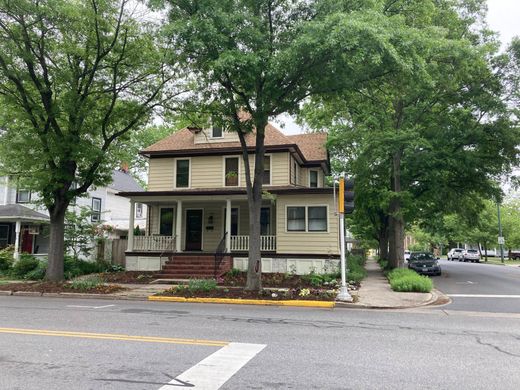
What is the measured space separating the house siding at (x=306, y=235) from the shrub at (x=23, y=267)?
12.2 meters

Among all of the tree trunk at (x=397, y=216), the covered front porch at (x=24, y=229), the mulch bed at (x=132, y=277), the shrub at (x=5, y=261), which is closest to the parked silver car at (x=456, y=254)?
the tree trunk at (x=397, y=216)

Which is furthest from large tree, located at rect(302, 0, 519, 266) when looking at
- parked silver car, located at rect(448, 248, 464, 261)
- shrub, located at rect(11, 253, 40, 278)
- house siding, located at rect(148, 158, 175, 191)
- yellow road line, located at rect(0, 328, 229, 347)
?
parked silver car, located at rect(448, 248, 464, 261)

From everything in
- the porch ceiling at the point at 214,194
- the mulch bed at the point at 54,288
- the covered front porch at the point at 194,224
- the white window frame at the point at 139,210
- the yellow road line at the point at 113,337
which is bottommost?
the yellow road line at the point at 113,337

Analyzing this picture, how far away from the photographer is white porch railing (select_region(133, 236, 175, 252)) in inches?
851

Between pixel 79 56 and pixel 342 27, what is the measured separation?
11.0 meters

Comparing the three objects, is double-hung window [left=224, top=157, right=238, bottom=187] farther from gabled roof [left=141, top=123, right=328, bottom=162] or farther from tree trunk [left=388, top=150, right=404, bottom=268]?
tree trunk [left=388, top=150, right=404, bottom=268]

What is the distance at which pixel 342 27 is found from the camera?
10305 mm

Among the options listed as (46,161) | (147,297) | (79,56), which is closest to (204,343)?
(147,297)

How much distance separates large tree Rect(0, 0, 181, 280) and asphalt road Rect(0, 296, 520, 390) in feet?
23.0

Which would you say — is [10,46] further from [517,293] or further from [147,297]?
[517,293]

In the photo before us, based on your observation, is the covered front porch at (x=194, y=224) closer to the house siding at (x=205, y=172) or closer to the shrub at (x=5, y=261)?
the house siding at (x=205, y=172)

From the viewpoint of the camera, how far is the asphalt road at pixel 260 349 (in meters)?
5.17

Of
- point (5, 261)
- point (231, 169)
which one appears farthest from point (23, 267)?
point (231, 169)

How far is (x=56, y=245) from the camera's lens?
1720 cm
